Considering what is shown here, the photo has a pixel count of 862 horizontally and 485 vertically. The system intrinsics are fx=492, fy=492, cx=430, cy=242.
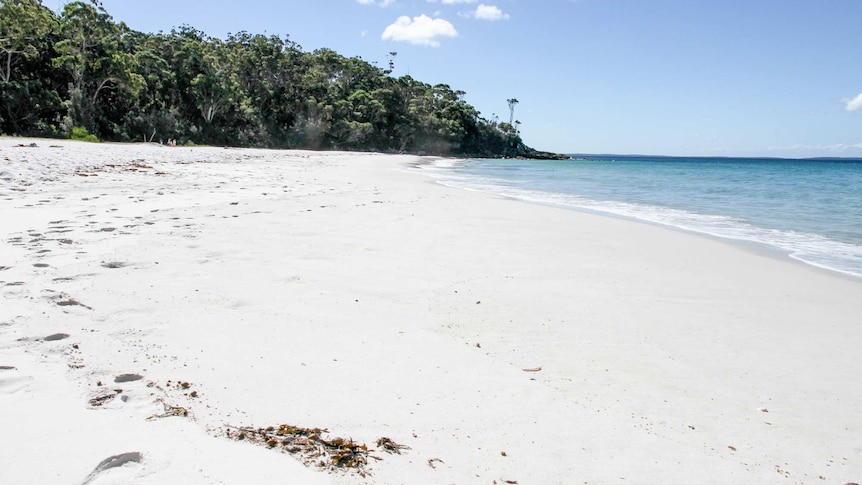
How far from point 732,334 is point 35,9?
3921 cm

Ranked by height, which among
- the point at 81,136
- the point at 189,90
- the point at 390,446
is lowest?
the point at 390,446

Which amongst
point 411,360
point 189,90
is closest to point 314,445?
point 411,360

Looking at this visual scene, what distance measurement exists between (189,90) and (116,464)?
4799cm

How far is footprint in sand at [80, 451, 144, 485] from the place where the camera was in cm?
158

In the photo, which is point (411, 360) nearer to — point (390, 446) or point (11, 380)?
point (390, 446)

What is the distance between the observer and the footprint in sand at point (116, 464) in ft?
5.18

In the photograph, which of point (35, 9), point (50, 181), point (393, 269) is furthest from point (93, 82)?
point (393, 269)

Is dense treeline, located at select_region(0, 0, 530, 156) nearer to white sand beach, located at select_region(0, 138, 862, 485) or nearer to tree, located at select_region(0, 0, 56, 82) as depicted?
tree, located at select_region(0, 0, 56, 82)

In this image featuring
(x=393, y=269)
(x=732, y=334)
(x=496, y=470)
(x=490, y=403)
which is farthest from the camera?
(x=393, y=269)

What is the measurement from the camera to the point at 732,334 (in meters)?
3.44

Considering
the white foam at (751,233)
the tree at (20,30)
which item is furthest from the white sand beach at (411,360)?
the tree at (20,30)

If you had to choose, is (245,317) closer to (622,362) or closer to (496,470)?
(496,470)

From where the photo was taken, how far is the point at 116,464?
1640 mm

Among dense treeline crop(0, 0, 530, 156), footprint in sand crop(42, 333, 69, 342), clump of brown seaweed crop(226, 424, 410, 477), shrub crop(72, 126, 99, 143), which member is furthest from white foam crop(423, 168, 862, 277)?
dense treeline crop(0, 0, 530, 156)
